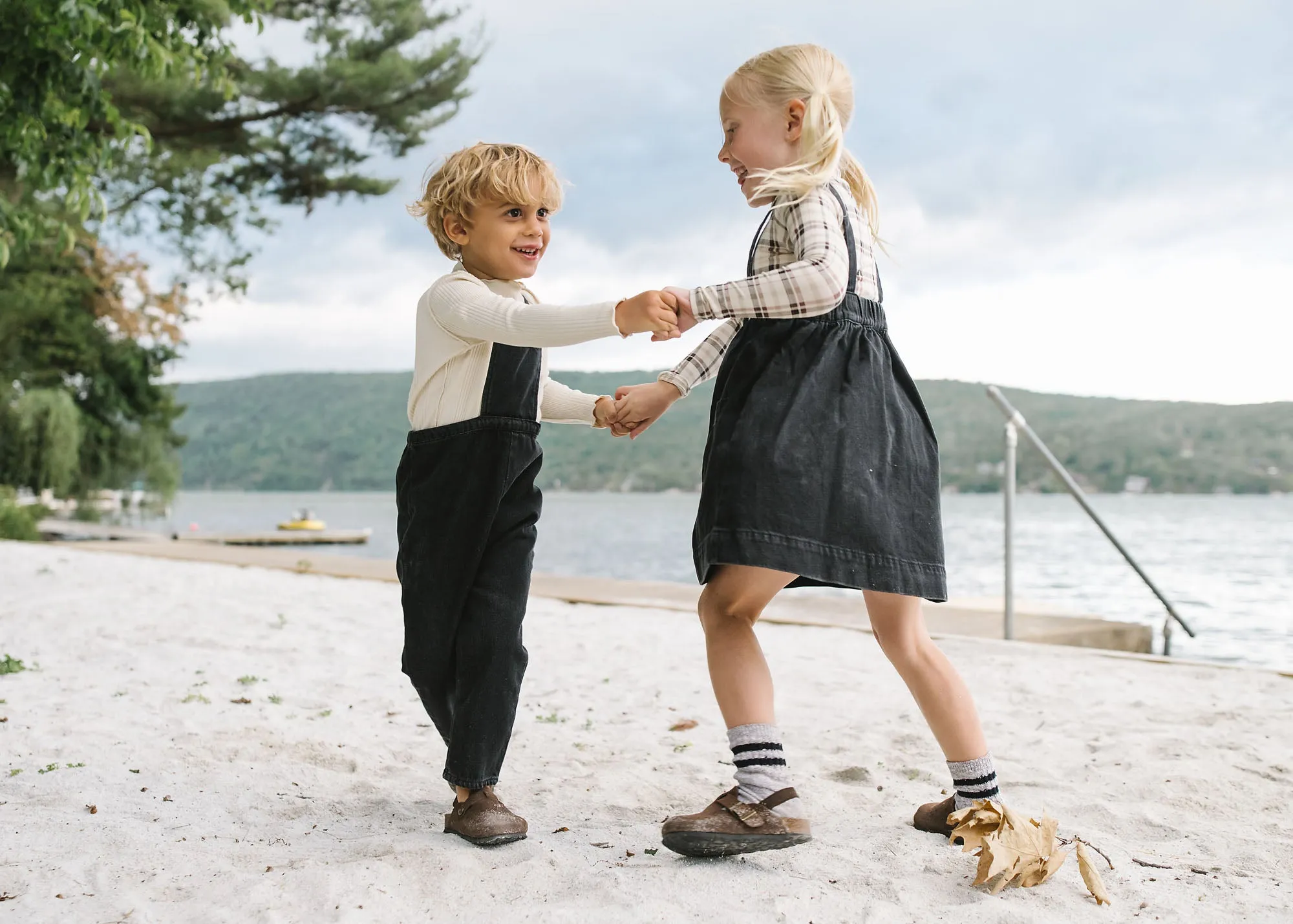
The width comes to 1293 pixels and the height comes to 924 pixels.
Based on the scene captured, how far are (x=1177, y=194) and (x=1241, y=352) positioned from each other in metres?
12.5

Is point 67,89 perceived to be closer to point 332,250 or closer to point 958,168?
point 332,250

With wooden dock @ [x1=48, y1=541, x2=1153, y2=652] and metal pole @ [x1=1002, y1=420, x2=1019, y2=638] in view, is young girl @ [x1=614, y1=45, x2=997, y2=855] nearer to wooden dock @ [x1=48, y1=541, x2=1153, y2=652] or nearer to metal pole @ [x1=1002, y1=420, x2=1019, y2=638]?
metal pole @ [x1=1002, y1=420, x2=1019, y2=638]

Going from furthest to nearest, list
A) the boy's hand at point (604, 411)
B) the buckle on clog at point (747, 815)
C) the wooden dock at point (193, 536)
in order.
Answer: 1. the wooden dock at point (193, 536)
2. the boy's hand at point (604, 411)
3. the buckle on clog at point (747, 815)

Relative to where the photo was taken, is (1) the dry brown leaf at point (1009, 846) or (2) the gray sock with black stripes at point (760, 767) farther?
(2) the gray sock with black stripes at point (760, 767)

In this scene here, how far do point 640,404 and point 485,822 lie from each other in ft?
2.68

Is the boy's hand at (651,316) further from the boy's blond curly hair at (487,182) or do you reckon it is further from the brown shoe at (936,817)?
the brown shoe at (936,817)

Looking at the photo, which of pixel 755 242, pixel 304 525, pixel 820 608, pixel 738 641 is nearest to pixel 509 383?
pixel 755 242

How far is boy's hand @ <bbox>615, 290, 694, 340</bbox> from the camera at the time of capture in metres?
1.84

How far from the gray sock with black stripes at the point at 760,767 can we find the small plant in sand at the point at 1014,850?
0.96ft

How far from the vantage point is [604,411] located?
2160 millimetres

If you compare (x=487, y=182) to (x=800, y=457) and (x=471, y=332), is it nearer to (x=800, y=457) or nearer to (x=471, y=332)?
(x=471, y=332)

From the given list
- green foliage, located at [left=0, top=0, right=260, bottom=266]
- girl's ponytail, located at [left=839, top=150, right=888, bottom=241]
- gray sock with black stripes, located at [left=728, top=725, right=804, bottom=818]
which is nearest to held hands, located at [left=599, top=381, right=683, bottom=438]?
girl's ponytail, located at [left=839, top=150, right=888, bottom=241]

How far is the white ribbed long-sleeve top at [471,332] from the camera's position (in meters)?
1.92

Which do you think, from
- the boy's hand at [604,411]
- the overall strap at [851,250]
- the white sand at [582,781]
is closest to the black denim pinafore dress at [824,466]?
the overall strap at [851,250]
